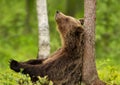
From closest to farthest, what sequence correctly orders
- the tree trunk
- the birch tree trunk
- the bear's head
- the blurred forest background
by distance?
the tree trunk
the bear's head
the birch tree trunk
the blurred forest background

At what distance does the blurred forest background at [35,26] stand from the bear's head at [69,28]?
29.2 feet

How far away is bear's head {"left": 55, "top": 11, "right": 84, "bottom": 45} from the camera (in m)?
8.59

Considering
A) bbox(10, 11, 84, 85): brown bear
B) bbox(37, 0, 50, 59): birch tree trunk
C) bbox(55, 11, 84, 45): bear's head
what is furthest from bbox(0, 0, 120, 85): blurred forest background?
bbox(10, 11, 84, 85): brown bear

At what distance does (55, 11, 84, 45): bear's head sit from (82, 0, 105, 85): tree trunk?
0.45ft

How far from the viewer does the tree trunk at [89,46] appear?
8414mm

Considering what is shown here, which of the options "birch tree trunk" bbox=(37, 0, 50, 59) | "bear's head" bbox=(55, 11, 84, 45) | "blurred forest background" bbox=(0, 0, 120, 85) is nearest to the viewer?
"bear's head" bbox=(55, 11, 84, 45)

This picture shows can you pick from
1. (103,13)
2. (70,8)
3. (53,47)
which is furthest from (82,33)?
(70,8)

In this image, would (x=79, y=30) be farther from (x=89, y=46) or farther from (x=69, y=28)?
(x=69, y=28)

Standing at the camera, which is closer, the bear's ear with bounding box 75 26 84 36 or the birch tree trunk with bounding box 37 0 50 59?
the bear's ear with bounding box 75 26 84 36

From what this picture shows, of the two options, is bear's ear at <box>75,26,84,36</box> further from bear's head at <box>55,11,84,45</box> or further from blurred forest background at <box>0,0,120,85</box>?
blurred forest background at <box>0,0,120,85</box>

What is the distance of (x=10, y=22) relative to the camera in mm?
23531

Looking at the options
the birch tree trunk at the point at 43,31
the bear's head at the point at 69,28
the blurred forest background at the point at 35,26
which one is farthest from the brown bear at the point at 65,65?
the blurred forest background at the point at 35,26

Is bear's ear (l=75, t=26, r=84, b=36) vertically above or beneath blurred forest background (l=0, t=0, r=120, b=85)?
above

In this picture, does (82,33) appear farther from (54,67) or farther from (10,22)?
(10,22)
